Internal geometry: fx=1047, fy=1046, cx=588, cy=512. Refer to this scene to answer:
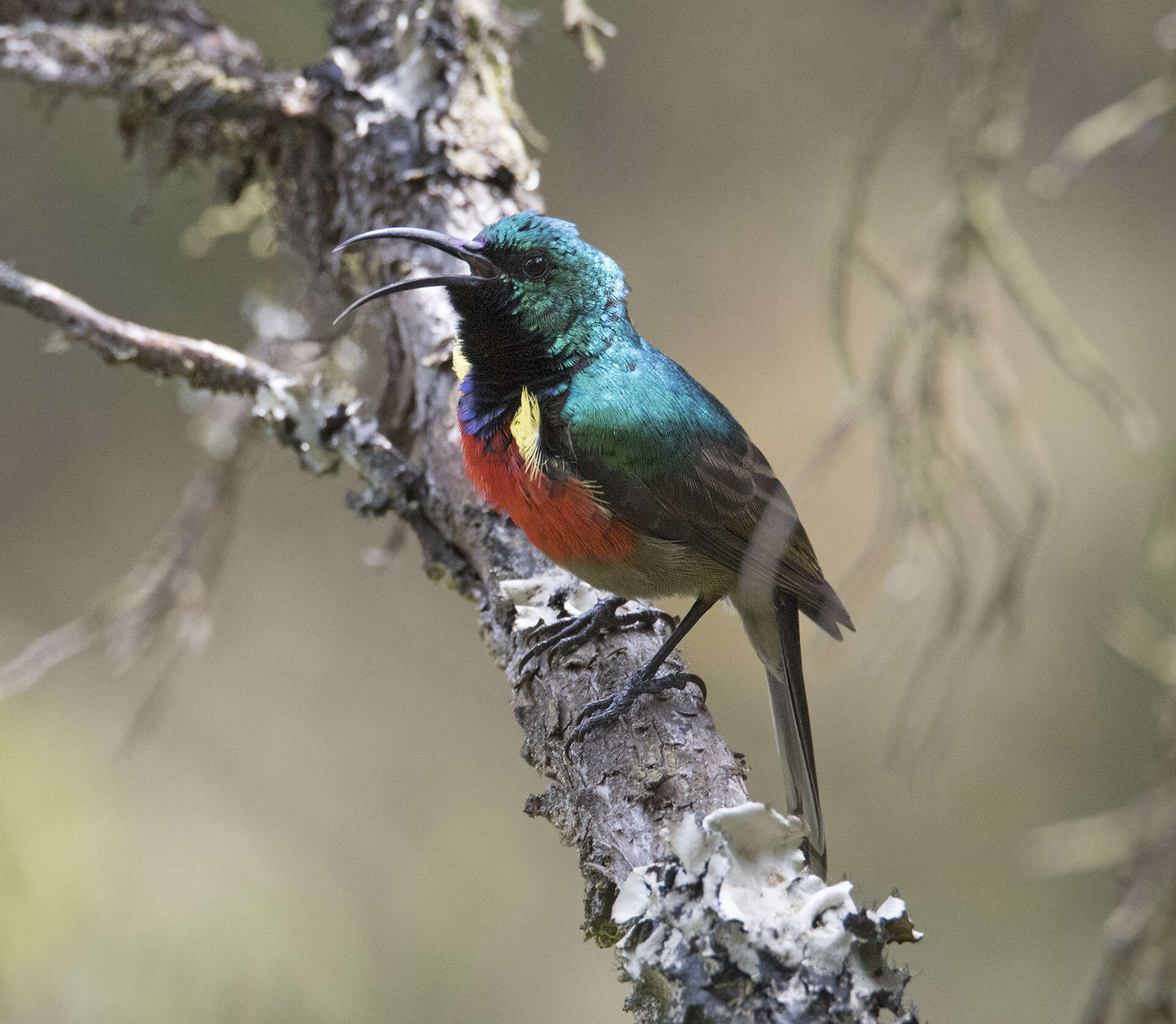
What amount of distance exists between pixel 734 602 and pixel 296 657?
3.35 meters

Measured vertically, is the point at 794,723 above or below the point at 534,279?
below

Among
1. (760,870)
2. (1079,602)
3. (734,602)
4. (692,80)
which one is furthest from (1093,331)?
(760,870)

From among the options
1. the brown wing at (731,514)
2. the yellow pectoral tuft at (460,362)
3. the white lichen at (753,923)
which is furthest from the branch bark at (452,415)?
the brown wing at (731,514)

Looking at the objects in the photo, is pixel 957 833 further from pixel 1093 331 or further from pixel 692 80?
pixel 692 80

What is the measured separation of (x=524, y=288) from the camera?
2104 mm

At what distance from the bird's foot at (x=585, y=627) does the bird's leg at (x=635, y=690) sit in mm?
126

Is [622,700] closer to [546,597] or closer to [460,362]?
[546,597]

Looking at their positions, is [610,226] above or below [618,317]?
above

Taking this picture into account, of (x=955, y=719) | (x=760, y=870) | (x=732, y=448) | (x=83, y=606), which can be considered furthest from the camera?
(x=83, y=606)

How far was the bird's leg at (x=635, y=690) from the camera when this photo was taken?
1.76 metres

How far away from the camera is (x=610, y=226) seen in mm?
5207

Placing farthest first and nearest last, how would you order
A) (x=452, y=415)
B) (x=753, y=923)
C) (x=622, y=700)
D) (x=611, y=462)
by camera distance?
(x=452, y=415) < (x=611, y=462) < (x=622, y=700) < (x=753, y=923)

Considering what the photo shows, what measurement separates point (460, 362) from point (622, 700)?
0.83m

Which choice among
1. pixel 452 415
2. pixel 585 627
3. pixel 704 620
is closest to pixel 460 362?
pixel 452 415
